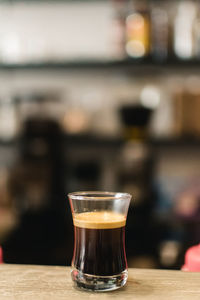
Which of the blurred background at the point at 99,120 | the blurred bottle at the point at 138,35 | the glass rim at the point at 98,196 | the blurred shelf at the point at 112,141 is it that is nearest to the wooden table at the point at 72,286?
the glass rim at the point at 98,196

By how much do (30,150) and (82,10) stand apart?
87 centimetres

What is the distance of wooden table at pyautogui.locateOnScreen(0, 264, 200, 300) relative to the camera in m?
0.59

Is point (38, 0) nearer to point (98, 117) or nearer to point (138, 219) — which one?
point (98, 117)

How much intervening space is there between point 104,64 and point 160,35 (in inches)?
12.3

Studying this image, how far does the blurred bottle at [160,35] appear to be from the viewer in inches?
86.0

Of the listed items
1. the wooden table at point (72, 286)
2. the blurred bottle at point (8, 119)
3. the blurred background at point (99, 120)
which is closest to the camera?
the wooden table at point (72, 286)

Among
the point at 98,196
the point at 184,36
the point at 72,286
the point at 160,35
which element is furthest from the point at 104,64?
the point at 72,286

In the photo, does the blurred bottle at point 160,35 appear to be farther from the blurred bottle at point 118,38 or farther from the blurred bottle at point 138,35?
the blurred bottle at point 118,38

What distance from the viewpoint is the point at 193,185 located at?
7.69 feet

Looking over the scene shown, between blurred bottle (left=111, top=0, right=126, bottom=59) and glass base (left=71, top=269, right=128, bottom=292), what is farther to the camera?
blurred bottle (left=111, top=0, right=126, bottom=59)

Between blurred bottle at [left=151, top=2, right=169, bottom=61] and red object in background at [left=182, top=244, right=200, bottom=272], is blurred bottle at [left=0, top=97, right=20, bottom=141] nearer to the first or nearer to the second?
blurred bottle at [left=151, top=2, right=169, bottom=61]

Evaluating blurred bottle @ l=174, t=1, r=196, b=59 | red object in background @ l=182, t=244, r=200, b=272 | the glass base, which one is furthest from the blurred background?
the glass base

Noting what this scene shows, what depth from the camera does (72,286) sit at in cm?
63

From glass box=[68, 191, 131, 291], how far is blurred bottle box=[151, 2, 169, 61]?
5.31ft
